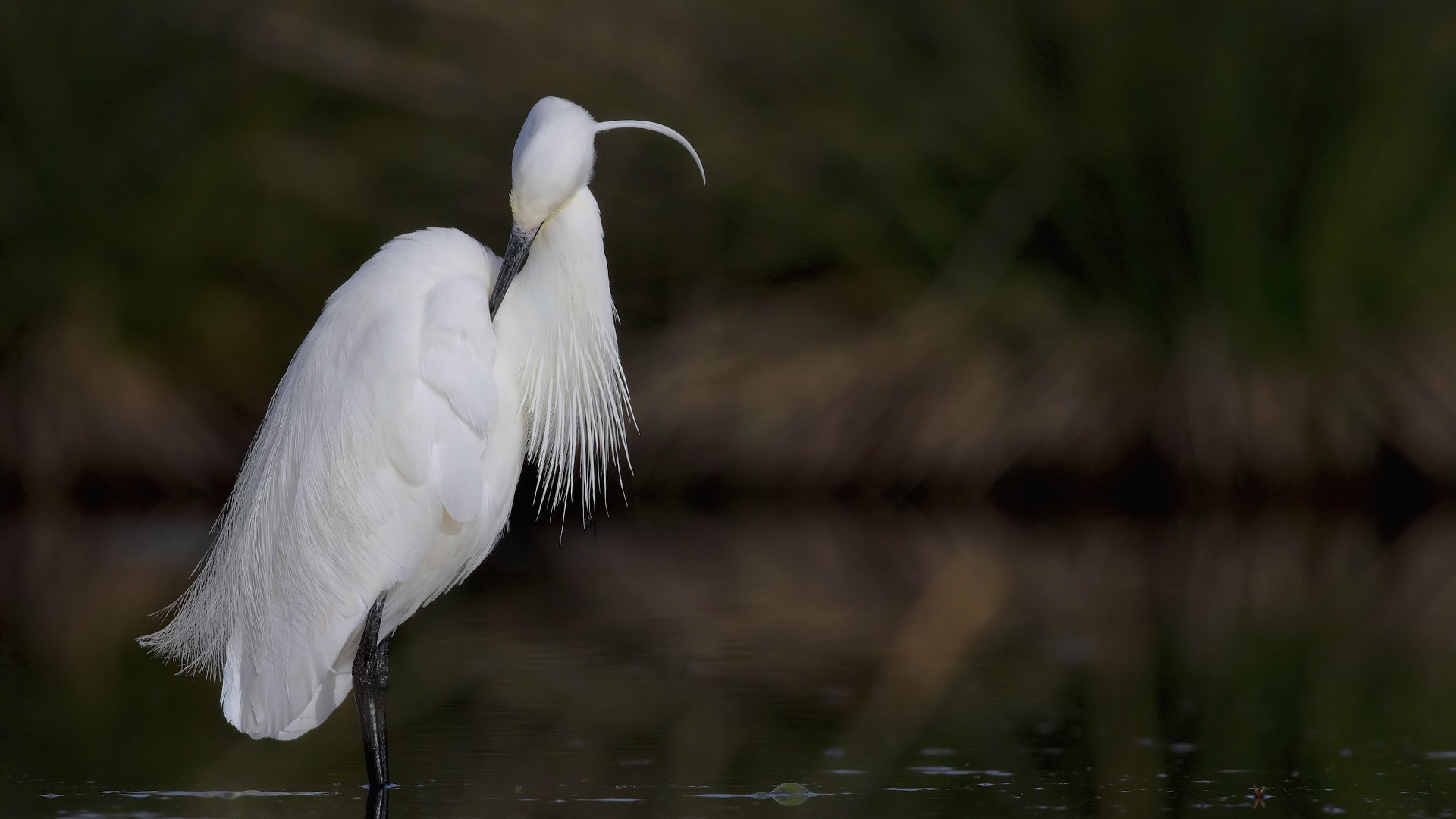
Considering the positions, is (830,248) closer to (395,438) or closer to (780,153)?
(780,153)

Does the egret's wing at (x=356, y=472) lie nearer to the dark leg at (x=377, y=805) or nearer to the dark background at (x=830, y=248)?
the dark leg at (x=377, y=805)

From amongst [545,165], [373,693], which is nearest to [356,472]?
[373,693]

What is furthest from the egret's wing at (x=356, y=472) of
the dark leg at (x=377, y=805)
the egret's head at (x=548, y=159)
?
the dark leg at (x=377, y=805)

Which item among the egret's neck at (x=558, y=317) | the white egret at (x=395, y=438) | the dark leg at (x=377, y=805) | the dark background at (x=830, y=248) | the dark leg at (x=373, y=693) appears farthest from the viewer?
the dark background at (x=830, y=248)

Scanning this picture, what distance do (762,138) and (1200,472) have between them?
2.27 m

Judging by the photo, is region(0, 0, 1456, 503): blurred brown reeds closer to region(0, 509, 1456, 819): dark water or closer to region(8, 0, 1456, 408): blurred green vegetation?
region(8, 0, 1456, 408): blurred green vegetation

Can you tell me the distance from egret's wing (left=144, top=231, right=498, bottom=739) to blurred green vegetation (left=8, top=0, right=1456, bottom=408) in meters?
4.27

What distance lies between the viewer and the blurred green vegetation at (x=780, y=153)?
297 inches

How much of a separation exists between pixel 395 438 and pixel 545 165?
607mm

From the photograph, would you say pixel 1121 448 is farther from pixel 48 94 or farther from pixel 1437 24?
pixel 48 94

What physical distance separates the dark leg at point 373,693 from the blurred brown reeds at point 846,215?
168 inches

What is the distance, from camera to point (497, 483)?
12.2 feet

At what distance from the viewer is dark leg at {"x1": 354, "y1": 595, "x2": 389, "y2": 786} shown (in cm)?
333

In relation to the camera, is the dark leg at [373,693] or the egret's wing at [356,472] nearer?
the dark leg at [373,693]
